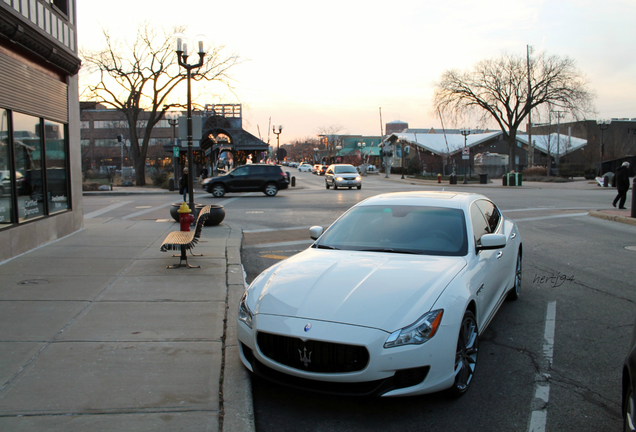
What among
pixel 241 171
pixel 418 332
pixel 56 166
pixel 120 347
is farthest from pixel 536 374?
pixel 241 171

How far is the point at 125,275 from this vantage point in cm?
754

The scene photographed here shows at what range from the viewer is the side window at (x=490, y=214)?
5.90 metres

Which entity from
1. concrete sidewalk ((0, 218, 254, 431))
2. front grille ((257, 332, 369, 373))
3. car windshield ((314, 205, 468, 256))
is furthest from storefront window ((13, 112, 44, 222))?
front grille ((257, 332, 369, 373))

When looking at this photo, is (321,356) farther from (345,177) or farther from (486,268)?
(345,177)

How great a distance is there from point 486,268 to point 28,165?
8.92 metres

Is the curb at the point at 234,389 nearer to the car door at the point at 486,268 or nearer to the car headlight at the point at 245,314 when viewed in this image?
the car headlight at the point at 245,314

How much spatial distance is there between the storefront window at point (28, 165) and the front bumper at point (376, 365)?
7.83 metres

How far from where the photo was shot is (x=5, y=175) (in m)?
8.97

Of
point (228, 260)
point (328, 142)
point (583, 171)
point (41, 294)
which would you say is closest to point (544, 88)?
point (583, 171)

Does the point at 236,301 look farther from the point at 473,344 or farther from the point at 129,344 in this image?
the point at 473,344

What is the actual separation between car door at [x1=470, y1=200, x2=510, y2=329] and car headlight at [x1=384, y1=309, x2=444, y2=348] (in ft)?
2.62

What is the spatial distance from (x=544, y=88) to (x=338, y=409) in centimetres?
5361

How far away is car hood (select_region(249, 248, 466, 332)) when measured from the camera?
3631mm

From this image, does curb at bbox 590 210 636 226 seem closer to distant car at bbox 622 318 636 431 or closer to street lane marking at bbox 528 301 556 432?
street lane marking at bbox 528 301 556 432
